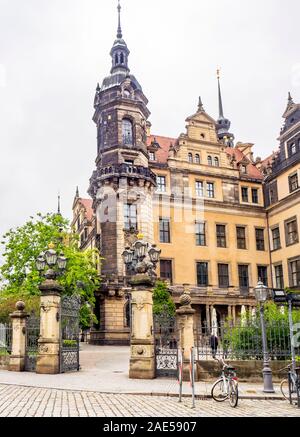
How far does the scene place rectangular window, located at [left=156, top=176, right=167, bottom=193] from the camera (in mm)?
42438

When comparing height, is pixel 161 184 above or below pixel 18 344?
above

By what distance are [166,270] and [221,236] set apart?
6734 mm

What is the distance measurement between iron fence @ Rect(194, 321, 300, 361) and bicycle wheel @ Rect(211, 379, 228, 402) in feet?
12.5

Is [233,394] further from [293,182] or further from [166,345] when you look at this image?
[293,182]

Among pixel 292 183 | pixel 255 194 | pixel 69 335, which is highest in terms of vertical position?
pixel 255 194

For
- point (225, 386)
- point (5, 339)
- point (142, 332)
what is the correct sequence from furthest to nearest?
point (5, 339), point (142, 332), point (225, 386)

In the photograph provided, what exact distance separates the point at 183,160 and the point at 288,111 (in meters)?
10.1

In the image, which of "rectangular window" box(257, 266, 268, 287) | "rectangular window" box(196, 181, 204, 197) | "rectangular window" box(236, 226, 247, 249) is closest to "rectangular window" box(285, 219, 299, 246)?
"rectangular window" box(257, 266, 268, 287)

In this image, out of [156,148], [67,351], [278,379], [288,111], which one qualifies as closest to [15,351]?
[67,351]

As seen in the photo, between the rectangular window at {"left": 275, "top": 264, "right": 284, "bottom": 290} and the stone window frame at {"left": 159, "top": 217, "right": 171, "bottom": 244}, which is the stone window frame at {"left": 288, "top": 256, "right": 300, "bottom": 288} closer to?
the rectangular window at {"left": 275, "top": 264, "right": 284, "bottom": 290}

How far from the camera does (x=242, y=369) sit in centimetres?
1537

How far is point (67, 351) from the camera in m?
18.2

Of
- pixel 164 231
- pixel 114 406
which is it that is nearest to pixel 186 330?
pixel 114 406

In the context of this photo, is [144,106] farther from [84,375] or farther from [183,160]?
[84,375]
